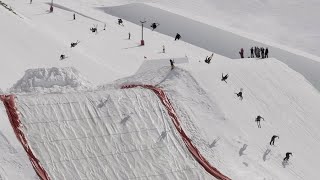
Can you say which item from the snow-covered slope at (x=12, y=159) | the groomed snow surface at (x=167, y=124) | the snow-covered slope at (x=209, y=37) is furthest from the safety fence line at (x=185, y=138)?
the snow-covered slope at (x=209, y=37)

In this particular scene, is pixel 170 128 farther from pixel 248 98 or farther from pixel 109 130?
pixel 248 98

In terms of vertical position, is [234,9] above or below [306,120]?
below

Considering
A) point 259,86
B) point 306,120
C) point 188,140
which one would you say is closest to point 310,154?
point 306,120

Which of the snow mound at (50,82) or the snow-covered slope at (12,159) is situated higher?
the snow-covered slope at (12,159)

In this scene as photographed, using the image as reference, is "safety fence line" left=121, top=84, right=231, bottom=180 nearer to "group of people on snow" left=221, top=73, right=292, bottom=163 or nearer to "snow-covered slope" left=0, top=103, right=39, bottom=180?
"group of people on snow" left=221, top=73, right=292, bottom=163

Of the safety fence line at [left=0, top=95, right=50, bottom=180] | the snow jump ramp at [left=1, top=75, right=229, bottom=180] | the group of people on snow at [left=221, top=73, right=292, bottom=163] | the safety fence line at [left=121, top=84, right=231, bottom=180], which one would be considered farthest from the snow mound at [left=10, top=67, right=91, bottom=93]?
the group of people on snow at [left=221, top=73, right=292, bottom=163]

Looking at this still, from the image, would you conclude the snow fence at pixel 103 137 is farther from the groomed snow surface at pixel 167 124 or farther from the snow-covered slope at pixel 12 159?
the snow-covered slope at pixel 12 159

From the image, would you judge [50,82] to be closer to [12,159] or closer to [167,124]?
[167,124]

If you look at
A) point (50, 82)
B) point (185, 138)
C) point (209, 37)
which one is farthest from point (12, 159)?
point (209, 37)
